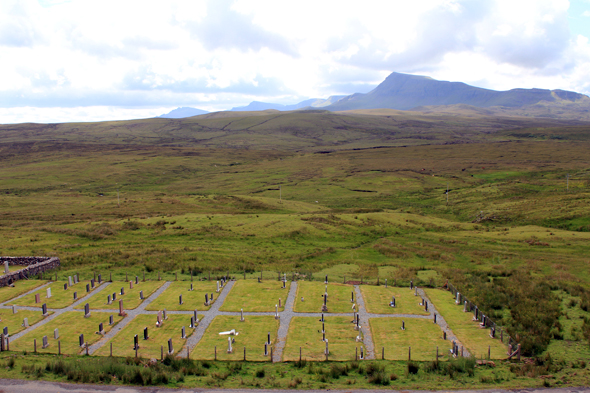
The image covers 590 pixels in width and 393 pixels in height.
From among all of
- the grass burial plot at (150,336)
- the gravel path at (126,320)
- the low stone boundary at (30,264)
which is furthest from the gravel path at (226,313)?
the low stone boundary at (30,264)

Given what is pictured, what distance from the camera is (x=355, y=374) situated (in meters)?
22.2

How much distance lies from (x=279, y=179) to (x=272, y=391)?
127 metres

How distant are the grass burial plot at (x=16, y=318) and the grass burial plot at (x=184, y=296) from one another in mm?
7461

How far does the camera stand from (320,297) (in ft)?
110

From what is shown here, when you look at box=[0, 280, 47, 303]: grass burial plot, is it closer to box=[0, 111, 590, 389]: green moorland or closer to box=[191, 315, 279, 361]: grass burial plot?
box=[0, 111, 590, 389]: green moorland

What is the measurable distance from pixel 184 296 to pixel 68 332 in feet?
Answer: 30.1

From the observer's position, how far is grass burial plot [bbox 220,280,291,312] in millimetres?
31517

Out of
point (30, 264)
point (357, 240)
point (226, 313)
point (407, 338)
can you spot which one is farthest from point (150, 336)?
point (357, 240)

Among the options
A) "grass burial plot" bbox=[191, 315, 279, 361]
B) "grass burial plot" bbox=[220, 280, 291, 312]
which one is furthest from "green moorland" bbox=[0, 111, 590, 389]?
"grass burial plot" bbox=[220, 280, 291, 312]

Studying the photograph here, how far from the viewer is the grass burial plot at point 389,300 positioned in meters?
31.2

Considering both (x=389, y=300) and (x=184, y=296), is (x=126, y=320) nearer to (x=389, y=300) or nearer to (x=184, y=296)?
(x=184, y=296)

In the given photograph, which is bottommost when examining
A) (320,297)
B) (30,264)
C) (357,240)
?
(357,240)

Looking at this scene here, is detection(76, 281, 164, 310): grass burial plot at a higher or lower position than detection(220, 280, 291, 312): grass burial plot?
higher

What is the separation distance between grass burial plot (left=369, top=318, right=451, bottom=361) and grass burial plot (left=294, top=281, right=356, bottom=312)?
10.5 feet
